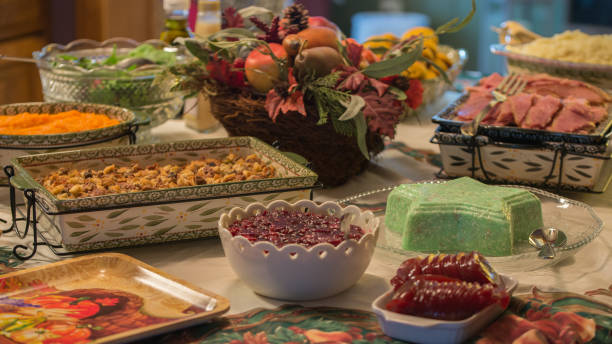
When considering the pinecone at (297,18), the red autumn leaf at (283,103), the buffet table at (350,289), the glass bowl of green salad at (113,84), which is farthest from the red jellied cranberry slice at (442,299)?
the glass bowl of green salad at (113,84)

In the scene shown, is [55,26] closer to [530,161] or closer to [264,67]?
[264,67]

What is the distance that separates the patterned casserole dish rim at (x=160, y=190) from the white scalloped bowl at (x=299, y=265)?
4.8 inches

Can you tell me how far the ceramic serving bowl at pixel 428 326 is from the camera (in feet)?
2.54

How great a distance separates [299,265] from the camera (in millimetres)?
875

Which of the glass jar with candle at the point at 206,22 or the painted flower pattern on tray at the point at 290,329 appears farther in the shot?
the glass jar with candle at the point at 206,22

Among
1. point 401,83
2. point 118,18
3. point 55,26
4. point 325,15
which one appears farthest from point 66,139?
point 325,15

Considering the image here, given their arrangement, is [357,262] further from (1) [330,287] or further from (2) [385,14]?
(2) [385,14]

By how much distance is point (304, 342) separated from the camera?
2.67 feet

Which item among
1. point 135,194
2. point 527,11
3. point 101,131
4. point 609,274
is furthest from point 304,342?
point 527,11

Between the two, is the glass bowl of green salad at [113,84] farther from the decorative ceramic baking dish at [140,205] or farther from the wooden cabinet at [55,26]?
the wooden cabinet at [55,26]

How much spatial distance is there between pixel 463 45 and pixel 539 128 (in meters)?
3.49

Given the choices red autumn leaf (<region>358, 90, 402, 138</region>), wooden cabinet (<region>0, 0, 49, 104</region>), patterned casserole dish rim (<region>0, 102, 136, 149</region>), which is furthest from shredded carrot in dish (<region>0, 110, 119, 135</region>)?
wooden cabinet (<region>0, 0, 49, 104</region>)

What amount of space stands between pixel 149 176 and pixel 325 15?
3643 millimetres

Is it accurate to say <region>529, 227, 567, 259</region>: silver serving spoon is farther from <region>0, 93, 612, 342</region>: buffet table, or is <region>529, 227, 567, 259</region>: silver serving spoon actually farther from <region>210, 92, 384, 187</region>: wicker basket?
<region>210, 92, 384, 187</region>: wicker basket
